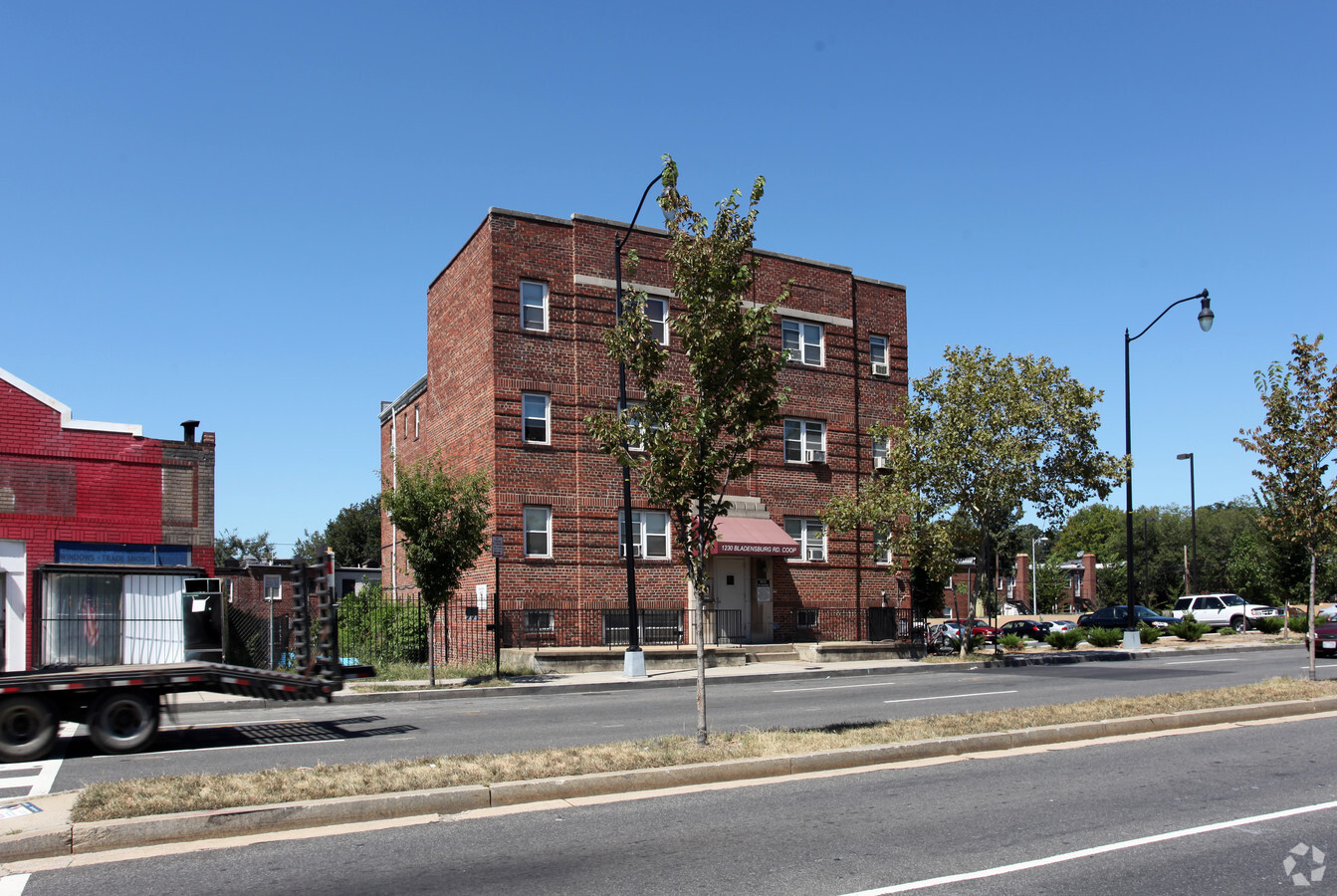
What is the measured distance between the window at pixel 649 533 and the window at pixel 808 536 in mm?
4328

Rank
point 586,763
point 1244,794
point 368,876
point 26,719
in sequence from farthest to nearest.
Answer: point 26,719 → point 586,763 → point 1244,794 → point 368,876

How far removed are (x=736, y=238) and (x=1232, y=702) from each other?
987 cm

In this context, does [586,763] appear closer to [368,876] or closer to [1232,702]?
[368,876]

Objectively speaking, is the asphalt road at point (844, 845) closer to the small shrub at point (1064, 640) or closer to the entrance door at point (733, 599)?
the entrance door at point (733, 599)

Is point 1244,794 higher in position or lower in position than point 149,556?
lower

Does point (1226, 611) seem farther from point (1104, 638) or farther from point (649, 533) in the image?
point (649, 533)

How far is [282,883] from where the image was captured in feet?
20.7

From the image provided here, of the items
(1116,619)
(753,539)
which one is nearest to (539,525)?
(753,539)

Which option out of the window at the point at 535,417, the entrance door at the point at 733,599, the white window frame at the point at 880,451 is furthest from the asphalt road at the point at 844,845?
the white window frame at the point at 880,451

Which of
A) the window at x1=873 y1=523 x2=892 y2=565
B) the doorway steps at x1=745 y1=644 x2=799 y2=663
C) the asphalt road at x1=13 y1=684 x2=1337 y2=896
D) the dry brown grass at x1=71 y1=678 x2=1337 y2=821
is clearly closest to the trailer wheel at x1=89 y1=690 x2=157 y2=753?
the dry brown grass at x1=71 y1=678 x2=1337 y2=821

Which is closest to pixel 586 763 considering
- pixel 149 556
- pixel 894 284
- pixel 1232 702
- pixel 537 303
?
pixel 1232 702

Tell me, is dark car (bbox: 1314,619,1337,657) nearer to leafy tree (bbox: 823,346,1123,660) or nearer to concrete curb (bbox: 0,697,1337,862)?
leafy tree (bbox: 823,346,1123,660)

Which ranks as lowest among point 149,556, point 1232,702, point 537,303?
point 1232,702

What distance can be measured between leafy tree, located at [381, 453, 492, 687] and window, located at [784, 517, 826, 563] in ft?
40.3
